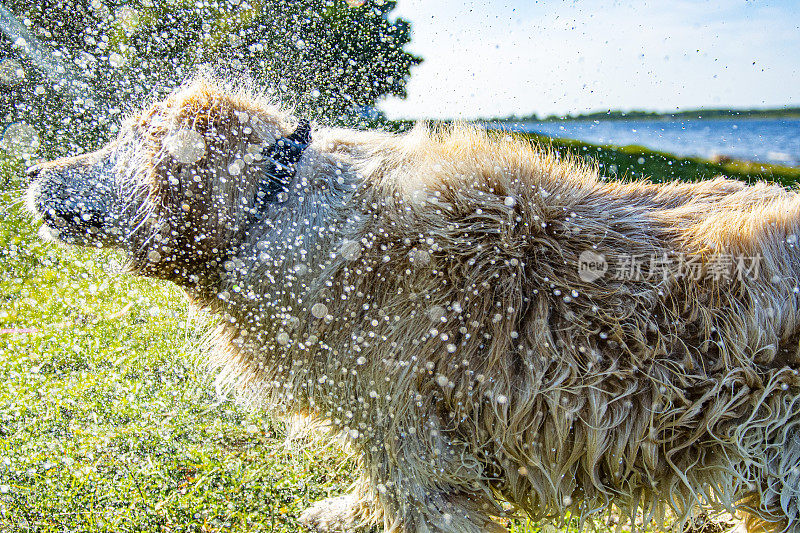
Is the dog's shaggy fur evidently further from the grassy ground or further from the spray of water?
the spray of water

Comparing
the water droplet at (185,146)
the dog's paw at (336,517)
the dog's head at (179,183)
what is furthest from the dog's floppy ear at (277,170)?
the dog's paw at (336,517)

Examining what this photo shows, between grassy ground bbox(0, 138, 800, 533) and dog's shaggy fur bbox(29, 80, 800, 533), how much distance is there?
0.59 meters

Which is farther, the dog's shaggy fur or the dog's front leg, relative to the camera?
the dog's front leg

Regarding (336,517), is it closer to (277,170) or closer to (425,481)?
(425,481)

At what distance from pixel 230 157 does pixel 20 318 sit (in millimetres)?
3494

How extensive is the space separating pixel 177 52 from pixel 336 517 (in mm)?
8847

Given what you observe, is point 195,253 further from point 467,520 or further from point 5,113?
point 5,113

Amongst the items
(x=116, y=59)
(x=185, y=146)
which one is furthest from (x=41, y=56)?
(x=185, y=146)

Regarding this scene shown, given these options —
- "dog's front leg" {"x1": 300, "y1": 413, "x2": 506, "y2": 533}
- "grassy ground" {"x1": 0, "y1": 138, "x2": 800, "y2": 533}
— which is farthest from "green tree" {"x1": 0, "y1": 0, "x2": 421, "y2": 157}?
"dog's front leg" {"x1": 300, "y1": 413, "x2": 506, "y2": 533}

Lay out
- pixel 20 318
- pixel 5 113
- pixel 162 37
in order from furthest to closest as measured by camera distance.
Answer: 1. pixel 5 113
2. pixel 162 37
3. pixel 20 318

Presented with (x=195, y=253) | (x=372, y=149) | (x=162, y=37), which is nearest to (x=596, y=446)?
(x=372, y=149)

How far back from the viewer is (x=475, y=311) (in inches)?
74.7

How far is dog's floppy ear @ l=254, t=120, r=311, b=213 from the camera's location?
6.65 ft

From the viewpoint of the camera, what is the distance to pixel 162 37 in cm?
873
